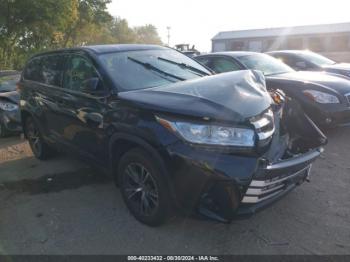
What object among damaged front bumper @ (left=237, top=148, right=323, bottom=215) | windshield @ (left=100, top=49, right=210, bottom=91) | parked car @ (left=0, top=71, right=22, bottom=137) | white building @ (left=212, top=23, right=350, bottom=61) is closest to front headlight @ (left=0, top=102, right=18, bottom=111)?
parked car @ (left=0, top=71, right=22, bottom=137)

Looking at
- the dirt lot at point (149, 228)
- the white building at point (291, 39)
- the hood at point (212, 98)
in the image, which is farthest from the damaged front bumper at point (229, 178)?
the white building at point (291, 39)

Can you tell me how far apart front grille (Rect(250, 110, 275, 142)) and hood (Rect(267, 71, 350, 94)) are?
2974 millimetres

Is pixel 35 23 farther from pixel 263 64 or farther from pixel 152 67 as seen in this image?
pixel 152 67

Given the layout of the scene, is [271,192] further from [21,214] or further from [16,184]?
[16,184]

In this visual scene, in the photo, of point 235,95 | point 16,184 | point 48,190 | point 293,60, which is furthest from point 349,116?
point 16,184

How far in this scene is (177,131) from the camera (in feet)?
9.00

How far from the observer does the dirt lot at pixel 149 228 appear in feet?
9.64

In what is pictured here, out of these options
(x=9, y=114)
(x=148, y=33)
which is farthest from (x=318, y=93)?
(x=148, y=33)

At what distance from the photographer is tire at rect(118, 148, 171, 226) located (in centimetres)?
293

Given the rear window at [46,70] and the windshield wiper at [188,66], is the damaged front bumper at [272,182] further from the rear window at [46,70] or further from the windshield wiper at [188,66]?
the rear window at [46,70]

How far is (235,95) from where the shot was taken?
3.02m

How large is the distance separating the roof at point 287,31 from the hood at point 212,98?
35644 mm

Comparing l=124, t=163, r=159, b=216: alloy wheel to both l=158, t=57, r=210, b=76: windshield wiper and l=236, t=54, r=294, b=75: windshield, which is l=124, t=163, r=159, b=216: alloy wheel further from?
l=236, t=54, r=294, b=75: windshield

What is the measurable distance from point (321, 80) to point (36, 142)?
4846 millimetres
